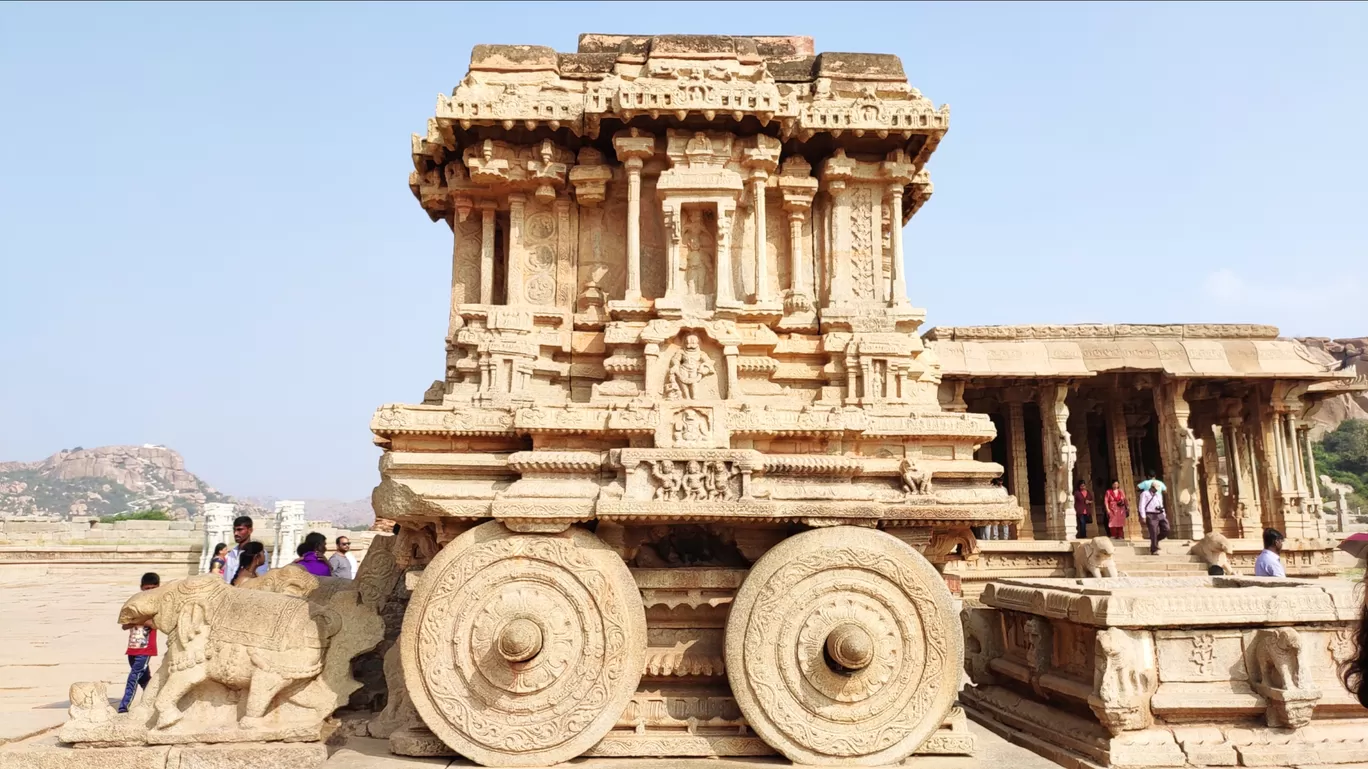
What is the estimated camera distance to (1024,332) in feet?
67.4

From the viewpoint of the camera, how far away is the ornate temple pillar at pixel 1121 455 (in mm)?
22219

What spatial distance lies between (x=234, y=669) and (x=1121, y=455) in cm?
2226

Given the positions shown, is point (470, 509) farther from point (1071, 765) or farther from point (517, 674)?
point (1071, 765)

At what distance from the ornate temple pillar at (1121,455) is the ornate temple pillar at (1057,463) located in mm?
3518

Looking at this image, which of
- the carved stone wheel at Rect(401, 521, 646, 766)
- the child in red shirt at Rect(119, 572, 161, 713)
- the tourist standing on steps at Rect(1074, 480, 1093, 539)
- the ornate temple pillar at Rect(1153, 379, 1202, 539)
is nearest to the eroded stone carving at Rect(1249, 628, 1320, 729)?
the carved stone wheel at Rect(401, 521, 646, 766)

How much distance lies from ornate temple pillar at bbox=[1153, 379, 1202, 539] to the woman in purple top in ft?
58.8

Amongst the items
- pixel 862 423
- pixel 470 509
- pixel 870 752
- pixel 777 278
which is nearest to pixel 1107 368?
pixel 777 278

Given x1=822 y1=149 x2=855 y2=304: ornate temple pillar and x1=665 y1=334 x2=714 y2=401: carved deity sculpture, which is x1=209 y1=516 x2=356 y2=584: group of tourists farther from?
x1=822 y1=149 x2=855 y2=304: ornate temple pillar

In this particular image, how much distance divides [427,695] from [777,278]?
200 inches

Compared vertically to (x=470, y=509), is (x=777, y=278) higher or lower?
higher

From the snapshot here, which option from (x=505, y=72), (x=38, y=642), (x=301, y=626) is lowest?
(x=38, y=642)

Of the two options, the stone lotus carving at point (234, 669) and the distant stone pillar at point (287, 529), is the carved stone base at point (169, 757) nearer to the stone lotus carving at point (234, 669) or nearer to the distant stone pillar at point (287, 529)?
the stone lotus carving at point (234, 669)

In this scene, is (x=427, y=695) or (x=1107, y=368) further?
(x=1107, y=368)

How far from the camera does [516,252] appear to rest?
8312 millimetres
